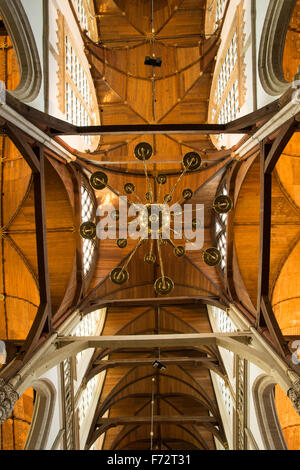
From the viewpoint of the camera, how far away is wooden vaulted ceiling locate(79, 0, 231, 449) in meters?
13.4

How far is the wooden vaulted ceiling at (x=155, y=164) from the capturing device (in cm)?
1335

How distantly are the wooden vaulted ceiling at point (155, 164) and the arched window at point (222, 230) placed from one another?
407mm

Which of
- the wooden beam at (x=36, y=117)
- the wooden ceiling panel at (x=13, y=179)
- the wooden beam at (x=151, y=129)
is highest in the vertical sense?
the wooden ceiling panel at (x=13, y=179)

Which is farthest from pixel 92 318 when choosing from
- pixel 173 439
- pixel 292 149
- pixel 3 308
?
pixel 292 149

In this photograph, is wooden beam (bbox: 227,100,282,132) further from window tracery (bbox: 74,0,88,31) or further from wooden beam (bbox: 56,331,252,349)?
window tracery (bbox: 74,0,88,31)

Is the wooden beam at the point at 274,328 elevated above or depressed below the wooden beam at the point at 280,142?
below

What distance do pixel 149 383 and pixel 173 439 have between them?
3650mm

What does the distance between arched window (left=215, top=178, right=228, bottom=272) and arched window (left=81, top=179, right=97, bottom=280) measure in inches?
205

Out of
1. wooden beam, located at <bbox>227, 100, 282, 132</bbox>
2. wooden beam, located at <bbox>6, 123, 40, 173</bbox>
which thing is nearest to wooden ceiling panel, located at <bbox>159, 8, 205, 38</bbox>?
wooden beam, located at <bbox>227, 100, 282, 132</bbox>

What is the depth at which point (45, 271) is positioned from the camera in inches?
332

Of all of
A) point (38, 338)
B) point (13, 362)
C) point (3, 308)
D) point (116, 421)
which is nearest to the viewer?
point (13, 362)

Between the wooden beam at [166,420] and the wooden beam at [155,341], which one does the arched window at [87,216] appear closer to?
the wooden beam at [155,341]

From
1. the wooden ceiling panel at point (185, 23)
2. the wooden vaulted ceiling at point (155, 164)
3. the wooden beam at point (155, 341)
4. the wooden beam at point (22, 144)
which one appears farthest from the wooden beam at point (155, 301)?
the wooden ceiling panel at point (185, 23)

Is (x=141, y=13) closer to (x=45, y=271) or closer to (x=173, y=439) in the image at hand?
(x=45, y=271)
